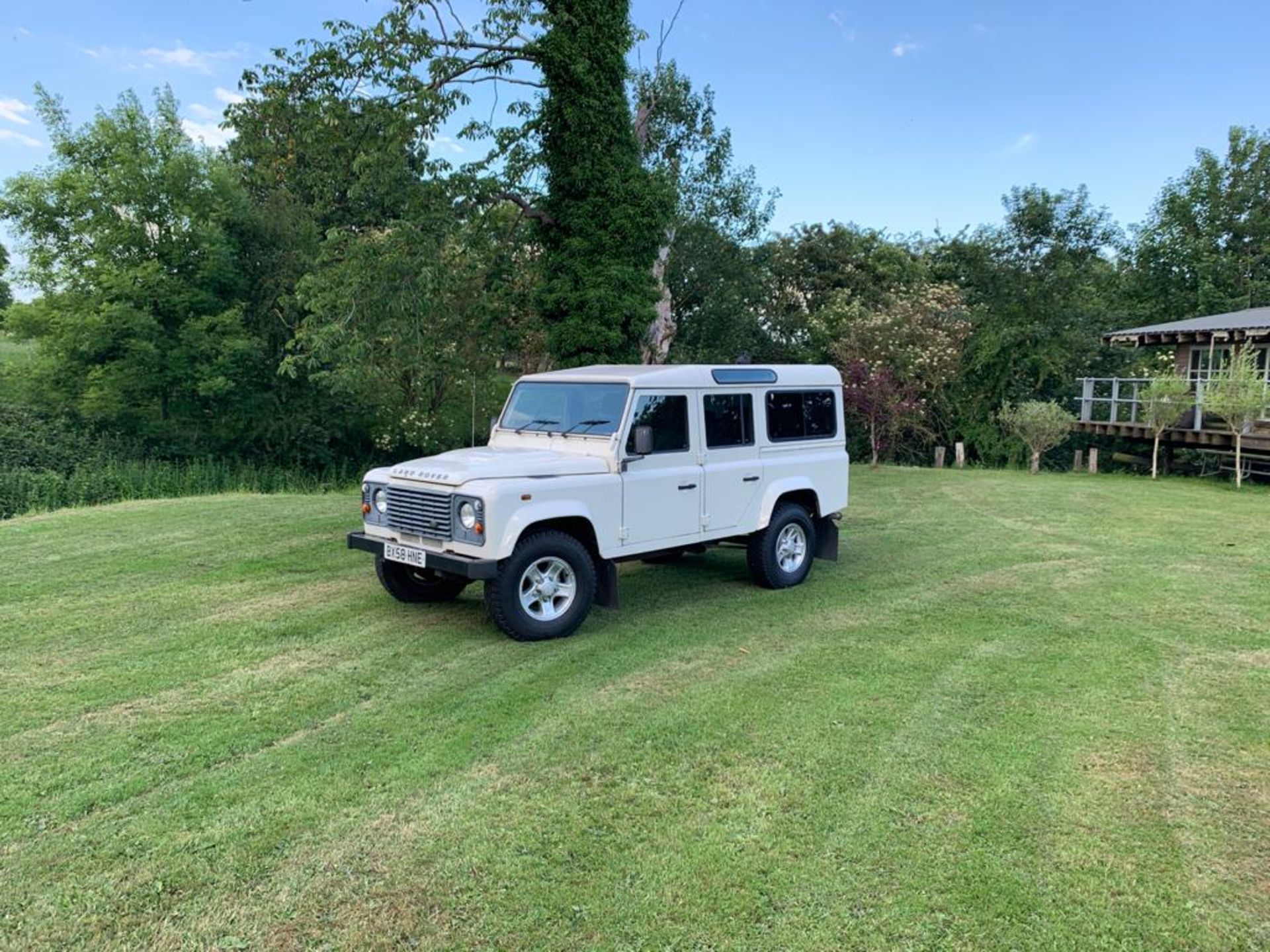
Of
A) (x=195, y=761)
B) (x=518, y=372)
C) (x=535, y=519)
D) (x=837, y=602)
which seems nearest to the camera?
(x=195, y=761)

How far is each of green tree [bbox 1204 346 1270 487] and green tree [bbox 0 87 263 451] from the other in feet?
71.8

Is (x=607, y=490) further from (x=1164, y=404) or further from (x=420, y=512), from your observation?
(x=1164, y=404)

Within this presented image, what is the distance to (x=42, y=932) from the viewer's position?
2.54 m

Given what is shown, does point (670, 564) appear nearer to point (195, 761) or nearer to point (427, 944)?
point (195, 761)

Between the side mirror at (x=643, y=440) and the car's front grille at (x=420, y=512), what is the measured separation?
4.58 ft

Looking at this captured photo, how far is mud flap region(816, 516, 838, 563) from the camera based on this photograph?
7777 millimetres

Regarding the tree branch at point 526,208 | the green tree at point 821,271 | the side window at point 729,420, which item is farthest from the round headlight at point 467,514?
the green tree at point 821,271

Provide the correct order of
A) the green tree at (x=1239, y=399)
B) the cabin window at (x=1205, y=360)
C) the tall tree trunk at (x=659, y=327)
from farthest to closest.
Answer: the cabin window at (x=1205, y=360) → the green tree at (x=1239, y=399) → the tall tree trunk at (x=659, y=327)

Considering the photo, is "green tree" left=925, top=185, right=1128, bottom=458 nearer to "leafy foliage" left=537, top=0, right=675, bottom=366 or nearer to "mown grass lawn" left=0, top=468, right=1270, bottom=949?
"leafy foliage" left=537, top=0, right=675, bottom=366

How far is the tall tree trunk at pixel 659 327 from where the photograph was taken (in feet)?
46.2

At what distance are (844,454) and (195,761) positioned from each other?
6.08m

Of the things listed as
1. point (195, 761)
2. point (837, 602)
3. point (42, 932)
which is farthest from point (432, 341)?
point (42, 932)

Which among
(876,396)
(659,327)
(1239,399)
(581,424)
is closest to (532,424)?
(581,424)

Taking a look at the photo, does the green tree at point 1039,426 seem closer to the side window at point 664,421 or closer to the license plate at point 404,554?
the side window at point 664,421
